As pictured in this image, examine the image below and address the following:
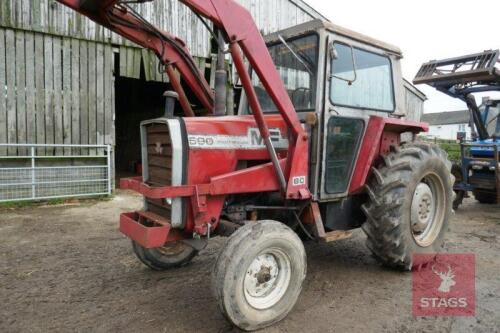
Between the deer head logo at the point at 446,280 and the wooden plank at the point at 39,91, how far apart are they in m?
7.38

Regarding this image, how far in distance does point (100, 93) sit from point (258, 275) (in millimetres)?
6951

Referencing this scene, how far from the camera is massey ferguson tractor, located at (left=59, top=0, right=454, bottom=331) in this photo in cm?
288

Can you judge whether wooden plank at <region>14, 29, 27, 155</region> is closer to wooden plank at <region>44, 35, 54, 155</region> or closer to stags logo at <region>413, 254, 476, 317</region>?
wooden plank at <region>44, 35, 54, 155</region>

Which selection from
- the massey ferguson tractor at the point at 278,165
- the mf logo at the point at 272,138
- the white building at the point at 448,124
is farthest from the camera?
the white building at the point at 448,124

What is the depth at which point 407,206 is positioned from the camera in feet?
12.1

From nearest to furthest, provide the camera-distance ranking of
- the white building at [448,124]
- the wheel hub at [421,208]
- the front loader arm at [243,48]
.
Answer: the front loader arm at [243,48], the wheel hub at [421,208], the white building at [448,124]

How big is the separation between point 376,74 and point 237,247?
8.33ft

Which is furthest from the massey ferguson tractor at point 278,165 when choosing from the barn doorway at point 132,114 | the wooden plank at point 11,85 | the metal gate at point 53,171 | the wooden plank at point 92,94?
the barn doorway at point 132,114

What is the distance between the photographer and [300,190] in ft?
11.0

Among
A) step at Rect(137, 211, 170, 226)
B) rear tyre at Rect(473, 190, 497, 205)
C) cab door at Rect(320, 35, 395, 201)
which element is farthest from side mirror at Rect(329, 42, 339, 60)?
rear tyre at Rect(473, 190, 497, 205)

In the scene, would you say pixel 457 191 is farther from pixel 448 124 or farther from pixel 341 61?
pixel 448 124

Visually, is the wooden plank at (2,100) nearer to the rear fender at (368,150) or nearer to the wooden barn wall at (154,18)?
the wooden barn wall at (154,18)

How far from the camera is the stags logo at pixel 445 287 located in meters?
3.20

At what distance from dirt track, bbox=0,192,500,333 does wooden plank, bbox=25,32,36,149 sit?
2.91m
